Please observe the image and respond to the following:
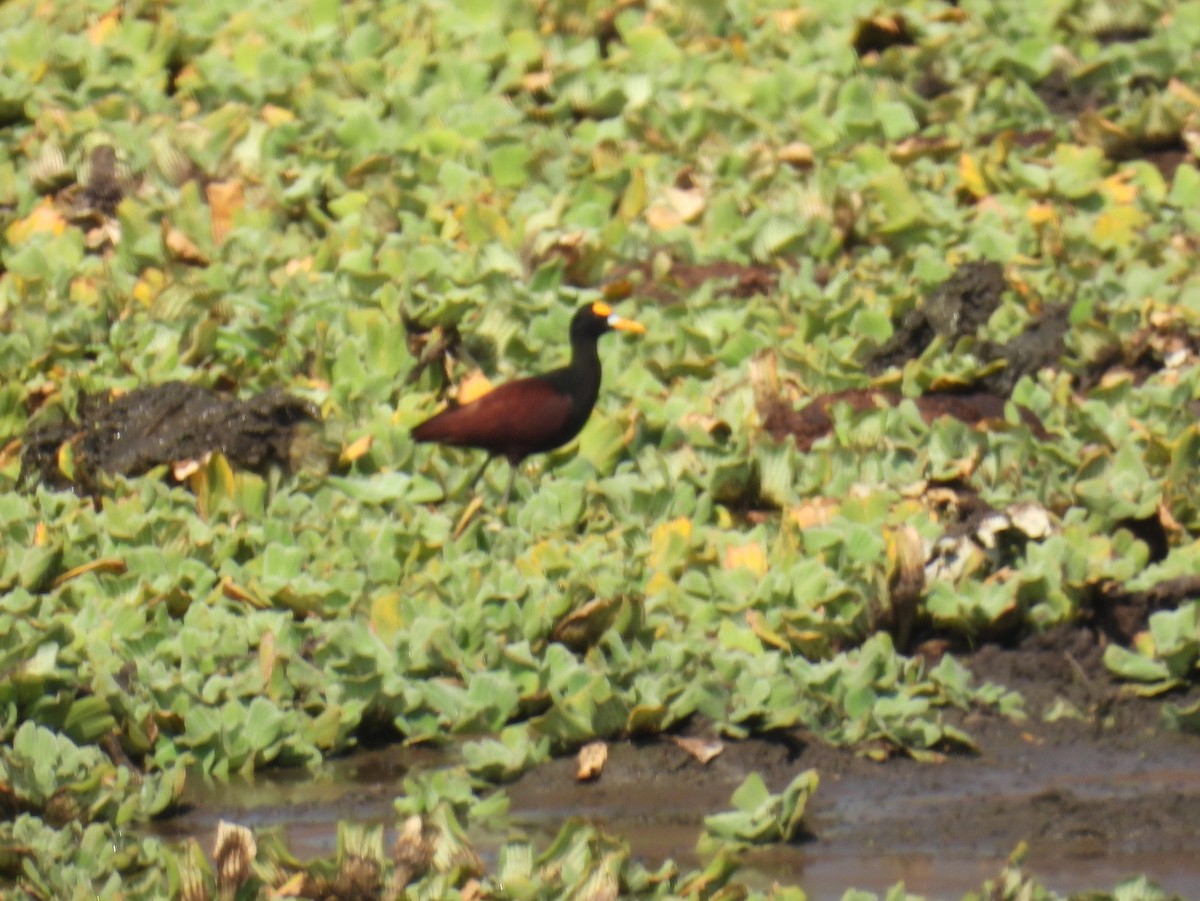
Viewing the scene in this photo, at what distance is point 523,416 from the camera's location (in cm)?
750

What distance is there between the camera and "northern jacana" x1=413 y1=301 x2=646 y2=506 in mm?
7484

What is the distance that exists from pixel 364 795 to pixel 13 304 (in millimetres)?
3618

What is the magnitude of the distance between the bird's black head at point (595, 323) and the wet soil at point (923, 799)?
2.24 m

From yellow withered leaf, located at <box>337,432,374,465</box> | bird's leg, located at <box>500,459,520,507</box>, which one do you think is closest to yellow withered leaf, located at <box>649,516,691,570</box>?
bird's leg, located at <box>500,459,520,507</box>

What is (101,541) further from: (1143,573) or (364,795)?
(1143,573)

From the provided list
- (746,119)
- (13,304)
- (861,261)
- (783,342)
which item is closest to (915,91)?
(746,119)

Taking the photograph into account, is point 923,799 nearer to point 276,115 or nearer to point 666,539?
point 666,539

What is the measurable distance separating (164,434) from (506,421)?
1.12 m

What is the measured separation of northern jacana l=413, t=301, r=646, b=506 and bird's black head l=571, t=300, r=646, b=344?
90 millimetres

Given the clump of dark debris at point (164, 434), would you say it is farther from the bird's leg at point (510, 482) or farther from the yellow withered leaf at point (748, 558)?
the yellow withered leaf at point (748, 558)

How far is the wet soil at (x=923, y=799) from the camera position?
5125 mm

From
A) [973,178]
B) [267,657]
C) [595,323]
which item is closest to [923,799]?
[267,657]

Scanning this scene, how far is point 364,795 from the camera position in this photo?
5738 millimetres

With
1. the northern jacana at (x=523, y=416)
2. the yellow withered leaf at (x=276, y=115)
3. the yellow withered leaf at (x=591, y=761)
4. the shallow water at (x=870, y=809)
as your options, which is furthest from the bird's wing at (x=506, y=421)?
the yellow withered leaf at (x=276, y=115)
